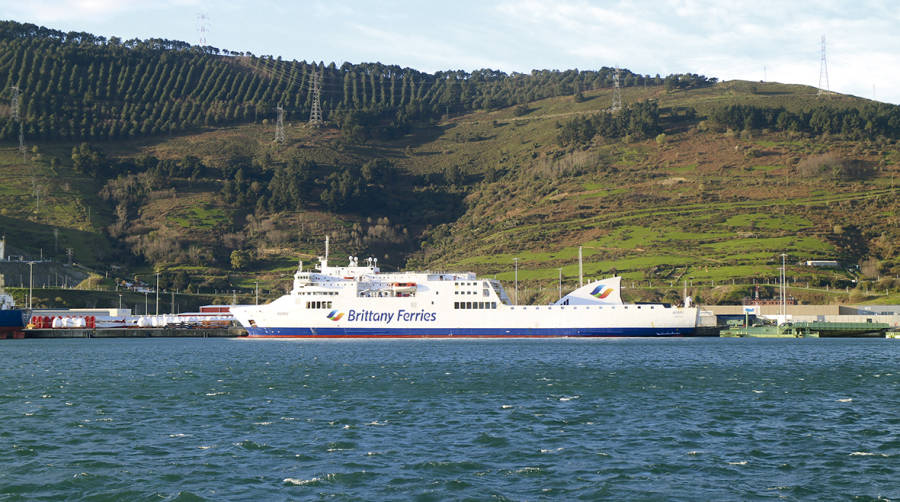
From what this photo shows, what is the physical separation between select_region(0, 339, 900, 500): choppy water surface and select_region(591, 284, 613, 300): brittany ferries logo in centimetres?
3277

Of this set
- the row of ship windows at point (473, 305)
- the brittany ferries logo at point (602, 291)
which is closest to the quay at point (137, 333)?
the row of ship windows at point (473, 305)

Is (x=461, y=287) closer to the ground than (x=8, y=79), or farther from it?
closer to the ground

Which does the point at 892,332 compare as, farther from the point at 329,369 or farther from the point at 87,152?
the point at 87,152

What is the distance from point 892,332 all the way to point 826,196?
5221 cm

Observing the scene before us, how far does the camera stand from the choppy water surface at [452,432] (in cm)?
1889

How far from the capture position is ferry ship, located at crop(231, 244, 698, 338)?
7988cm

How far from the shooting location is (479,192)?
177125 millimetres

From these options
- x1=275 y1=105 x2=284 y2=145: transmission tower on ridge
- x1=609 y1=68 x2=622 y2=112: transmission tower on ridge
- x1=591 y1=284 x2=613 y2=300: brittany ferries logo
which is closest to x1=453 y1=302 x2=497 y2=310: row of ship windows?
x1=591 y1=284 x2=613 y2=300: brittany ferries logo

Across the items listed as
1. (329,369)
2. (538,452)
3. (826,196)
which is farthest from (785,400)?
(826,196)

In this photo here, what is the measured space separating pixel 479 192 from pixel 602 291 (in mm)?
97447

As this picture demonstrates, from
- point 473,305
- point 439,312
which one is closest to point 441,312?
point 439,312

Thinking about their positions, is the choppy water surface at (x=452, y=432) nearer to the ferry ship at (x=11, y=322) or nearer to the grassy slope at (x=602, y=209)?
the ferry ship at (x=11, y=322)

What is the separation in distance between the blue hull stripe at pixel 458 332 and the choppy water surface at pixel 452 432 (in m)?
31.2

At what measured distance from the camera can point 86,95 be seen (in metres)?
183
